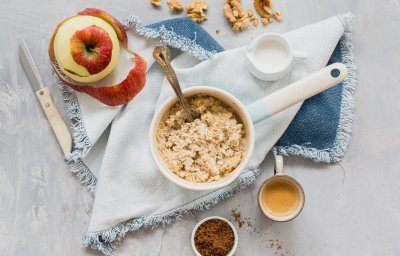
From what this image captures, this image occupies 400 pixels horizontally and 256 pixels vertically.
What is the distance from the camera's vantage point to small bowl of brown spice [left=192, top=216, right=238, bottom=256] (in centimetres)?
132

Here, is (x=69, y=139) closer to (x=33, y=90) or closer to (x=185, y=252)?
(x=33, y=90)

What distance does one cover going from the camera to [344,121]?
139 centimetres

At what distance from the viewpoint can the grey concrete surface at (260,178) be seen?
54.6 inches

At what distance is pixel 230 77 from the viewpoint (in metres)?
1.35

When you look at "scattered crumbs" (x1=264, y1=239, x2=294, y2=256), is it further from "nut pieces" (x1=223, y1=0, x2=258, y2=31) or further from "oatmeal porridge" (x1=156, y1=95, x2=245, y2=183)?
"nut pieces" (x1=223, y1=0, x2=258, y2=31)

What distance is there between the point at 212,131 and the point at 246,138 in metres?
0.08

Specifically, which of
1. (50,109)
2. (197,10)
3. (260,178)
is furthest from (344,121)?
(50,109)

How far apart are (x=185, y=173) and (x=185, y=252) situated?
9.5 inches

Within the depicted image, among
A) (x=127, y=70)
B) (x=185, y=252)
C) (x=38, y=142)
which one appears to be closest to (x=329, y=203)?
(x=185, y=252)

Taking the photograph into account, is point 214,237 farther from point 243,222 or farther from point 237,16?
point 237,16

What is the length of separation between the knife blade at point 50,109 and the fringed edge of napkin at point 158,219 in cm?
23

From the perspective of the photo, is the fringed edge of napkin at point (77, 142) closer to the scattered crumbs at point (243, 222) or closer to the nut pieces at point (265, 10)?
the scattered crumbs at point (243, 222)

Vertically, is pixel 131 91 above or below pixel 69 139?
above

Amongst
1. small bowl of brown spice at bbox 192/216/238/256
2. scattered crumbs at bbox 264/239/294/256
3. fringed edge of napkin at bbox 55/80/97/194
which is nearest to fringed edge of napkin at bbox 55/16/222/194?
fringed edge of napkin at bbox 55/80/97/194
